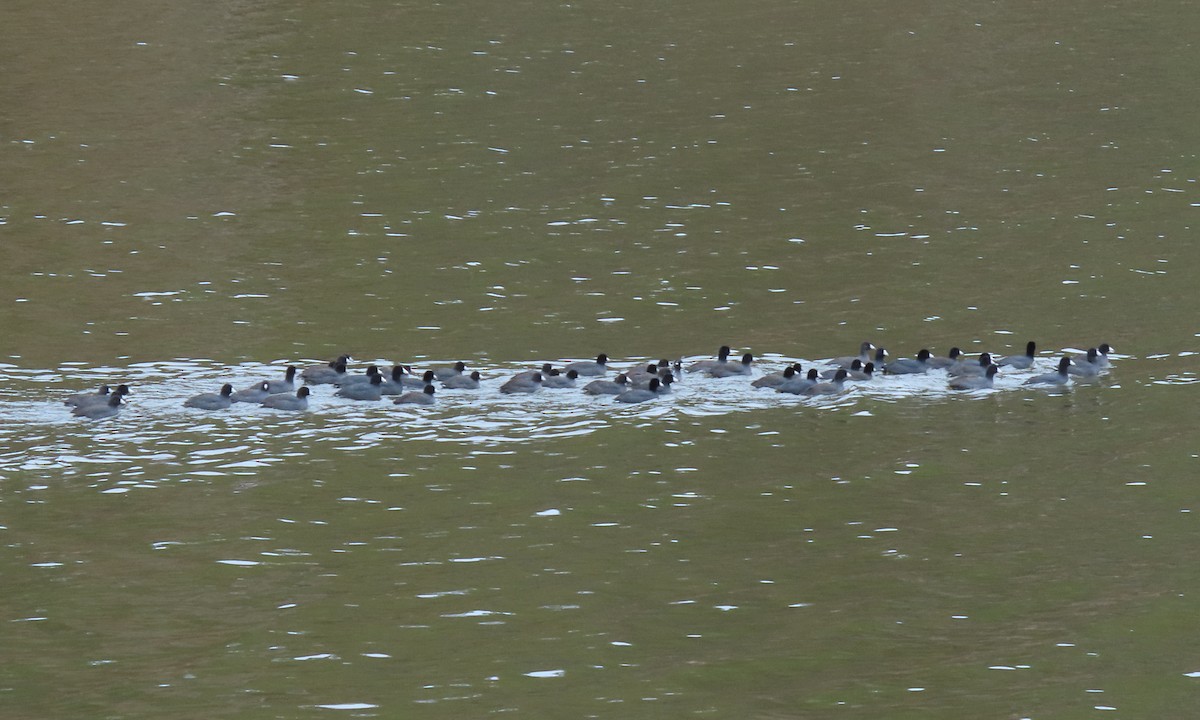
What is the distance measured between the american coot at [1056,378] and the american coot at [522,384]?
8.29m

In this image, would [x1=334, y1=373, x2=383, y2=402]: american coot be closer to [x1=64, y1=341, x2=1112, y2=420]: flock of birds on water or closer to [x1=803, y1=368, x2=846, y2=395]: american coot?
[x1=64, y1=341, x2=1112, y2=420]: flock of birds on water

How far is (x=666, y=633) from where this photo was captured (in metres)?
21.8

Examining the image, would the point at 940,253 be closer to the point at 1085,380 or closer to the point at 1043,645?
the point at 1085,380

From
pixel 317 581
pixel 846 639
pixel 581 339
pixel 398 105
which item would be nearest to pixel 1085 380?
pixel 581 339

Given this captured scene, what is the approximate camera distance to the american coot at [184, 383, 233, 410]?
96.9 ft

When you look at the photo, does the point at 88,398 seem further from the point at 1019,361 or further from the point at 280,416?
the point at 1019,361

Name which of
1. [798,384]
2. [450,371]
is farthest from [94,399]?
[798,384]

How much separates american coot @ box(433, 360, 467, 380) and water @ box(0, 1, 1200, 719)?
40cm

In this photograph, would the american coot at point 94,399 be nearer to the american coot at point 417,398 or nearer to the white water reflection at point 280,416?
the white water reflection at point 280,416

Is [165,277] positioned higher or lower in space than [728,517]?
higher

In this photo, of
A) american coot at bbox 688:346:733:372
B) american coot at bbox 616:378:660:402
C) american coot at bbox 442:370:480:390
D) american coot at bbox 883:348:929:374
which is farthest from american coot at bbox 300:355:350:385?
american coot at bbox 883:348:929:374

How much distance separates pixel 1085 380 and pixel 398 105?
30337 millimetres

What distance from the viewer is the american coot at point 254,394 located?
2973cm

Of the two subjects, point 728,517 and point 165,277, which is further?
point 165,277
